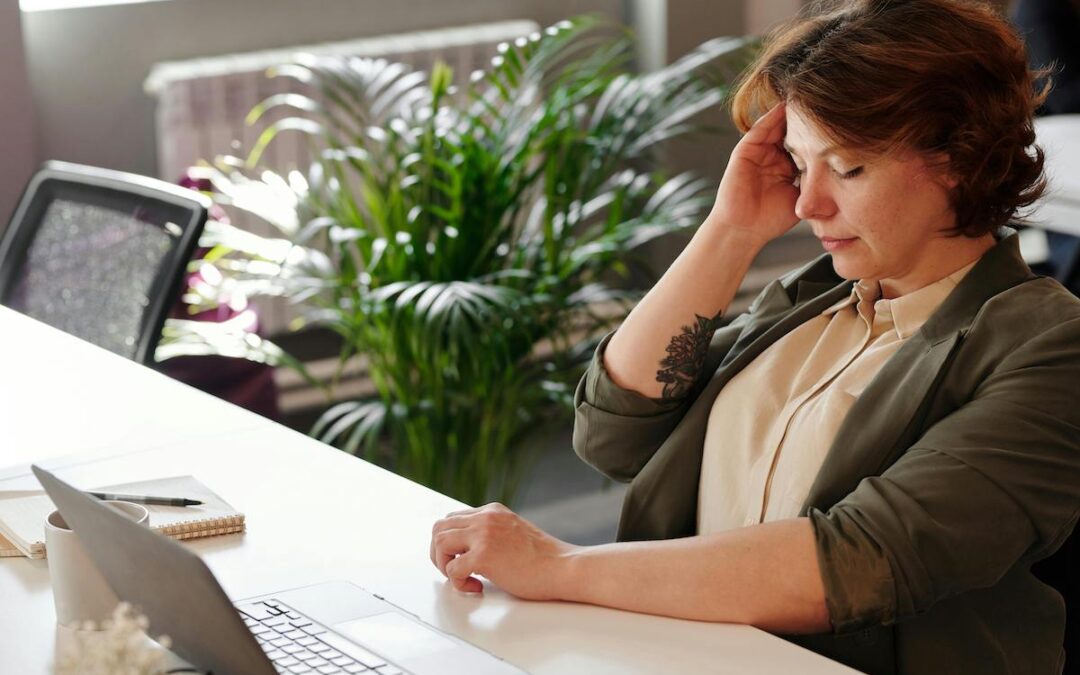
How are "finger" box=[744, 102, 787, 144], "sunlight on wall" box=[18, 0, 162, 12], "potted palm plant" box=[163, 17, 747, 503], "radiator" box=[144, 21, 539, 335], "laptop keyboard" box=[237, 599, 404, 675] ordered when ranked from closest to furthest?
"laptop keyboard" box=[237, 599, 404, 675] → "finger" box=[744, 102, 787, 144] → "potted palm plant" box=[163, 17, 747, 503] → "sunlight on wall" box=[18, 0, 162, 12] → "radiator" box=[144, 21, 539, 335]

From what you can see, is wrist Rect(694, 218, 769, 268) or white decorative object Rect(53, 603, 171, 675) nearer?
white decorative object Rect(53, 603, 171, 675)

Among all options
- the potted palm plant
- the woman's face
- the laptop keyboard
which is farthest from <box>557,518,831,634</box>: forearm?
the potted palm plant

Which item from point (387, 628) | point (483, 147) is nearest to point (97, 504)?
point (387, 628)

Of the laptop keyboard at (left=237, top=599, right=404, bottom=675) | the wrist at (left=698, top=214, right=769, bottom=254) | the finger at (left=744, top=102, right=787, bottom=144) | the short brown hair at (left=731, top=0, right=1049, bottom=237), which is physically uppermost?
the short brown hair at (left=731, top=0, right=1049, bottom=237)

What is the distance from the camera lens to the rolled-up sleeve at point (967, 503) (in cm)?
132

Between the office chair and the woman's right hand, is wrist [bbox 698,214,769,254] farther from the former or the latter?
the office chair

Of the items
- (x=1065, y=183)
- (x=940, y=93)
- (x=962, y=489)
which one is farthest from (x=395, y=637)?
(x=1065, y=183)

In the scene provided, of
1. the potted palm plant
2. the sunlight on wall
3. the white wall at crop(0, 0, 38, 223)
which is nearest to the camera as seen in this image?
the potted palm plant

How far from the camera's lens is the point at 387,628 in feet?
4.10

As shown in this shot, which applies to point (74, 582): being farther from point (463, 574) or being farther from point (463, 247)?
point (463, 247)

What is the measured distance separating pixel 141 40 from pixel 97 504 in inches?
115

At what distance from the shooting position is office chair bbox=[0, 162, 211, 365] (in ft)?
7.74

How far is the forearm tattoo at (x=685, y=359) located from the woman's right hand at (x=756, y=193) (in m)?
0.12

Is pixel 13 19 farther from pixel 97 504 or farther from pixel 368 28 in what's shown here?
pixel 97 504
